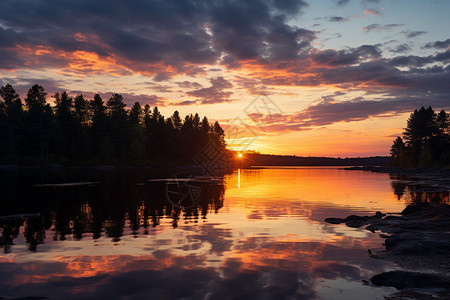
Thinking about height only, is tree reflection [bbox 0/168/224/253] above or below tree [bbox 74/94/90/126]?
below

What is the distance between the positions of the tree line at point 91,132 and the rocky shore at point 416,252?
11118 cm

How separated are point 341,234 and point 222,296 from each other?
11315 millimetres

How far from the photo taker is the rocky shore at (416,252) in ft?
33.1

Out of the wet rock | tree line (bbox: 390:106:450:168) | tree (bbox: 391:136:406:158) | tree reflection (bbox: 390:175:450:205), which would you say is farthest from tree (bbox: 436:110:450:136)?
the wet rock

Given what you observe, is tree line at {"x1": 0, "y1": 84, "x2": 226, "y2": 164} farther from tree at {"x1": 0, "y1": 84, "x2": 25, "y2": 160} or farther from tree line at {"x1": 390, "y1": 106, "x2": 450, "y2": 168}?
tree line at {"x1": 390, "y1": 106, "x2": 450, "y2": 168}

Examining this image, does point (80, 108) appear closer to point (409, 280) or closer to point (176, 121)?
point (176, 121)

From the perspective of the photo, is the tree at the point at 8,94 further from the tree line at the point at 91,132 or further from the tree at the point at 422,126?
the tree at the point at 422,126

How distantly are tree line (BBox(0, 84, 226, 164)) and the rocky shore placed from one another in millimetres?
111178

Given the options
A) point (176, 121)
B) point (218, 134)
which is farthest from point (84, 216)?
point (218, 134)

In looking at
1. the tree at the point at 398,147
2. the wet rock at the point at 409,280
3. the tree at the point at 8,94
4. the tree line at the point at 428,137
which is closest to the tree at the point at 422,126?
the tree line at the point at 428,137

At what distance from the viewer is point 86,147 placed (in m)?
119

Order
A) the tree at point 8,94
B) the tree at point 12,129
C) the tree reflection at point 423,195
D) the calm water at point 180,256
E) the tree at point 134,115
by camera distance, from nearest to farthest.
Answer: the calm water at point 180,256, the tree reflection at point 423,195, the tree at point 12,129, the tree at point 8,94, the tree at point 134,115

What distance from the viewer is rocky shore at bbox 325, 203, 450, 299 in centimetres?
1008

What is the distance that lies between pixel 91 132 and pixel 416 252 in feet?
440
